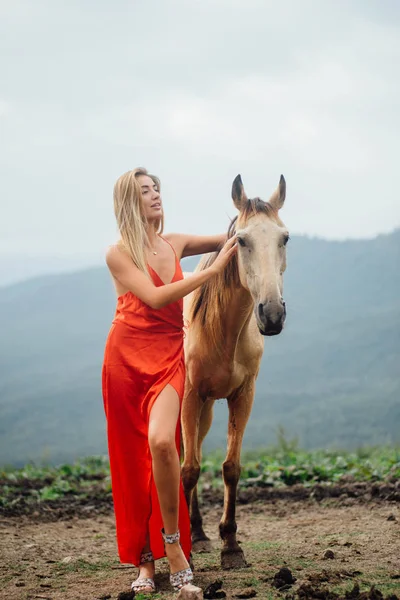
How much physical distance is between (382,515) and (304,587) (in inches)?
121

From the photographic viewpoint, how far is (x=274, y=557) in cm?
477

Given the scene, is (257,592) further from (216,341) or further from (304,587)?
(216,341)

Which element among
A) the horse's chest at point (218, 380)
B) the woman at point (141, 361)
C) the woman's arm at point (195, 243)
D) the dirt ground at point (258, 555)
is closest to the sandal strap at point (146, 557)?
the woman at point (141, 361)

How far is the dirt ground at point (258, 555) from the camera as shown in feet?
12.7

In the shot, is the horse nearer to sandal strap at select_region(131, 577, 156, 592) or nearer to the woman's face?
the woman's face

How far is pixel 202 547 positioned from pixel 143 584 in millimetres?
1613

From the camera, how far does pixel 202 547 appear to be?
17.9 ft

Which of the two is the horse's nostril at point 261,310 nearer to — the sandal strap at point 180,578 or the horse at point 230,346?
the horse at point 230,346

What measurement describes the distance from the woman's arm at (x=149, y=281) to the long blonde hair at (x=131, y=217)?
51mm

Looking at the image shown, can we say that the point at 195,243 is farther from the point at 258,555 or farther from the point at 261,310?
the point at 258,555

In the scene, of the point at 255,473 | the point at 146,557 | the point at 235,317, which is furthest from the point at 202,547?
the point at 255,473

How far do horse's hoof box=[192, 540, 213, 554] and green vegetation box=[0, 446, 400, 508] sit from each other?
271 centimetres


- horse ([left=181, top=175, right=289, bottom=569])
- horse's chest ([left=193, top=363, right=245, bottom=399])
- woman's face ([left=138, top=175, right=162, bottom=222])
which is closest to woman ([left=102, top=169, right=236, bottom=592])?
woman's face ([left=138, top=175, right=162, bottom=222])

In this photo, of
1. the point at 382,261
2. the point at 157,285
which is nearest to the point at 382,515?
the point at 157,285
